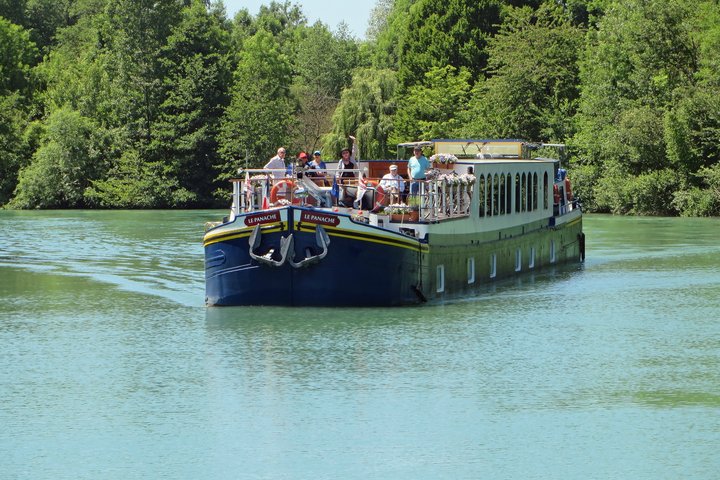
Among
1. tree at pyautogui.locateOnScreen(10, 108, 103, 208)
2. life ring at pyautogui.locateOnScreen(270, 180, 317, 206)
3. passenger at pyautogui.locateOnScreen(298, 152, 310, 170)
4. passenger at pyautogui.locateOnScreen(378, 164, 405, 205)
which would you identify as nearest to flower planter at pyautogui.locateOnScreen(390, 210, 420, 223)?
passenger at pyautogui.locateOnScreen(378, 164, 405, 205)

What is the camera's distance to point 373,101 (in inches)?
3219

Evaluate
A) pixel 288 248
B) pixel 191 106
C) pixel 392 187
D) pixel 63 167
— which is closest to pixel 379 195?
pixel 392 187

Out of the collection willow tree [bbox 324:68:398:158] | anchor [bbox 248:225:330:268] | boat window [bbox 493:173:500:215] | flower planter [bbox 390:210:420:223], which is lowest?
anchor [bbox 248:225:330:268]

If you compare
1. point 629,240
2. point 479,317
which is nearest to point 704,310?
point 479,317

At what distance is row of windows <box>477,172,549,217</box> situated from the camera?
31.3m

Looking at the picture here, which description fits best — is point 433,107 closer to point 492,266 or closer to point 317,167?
point 492,266

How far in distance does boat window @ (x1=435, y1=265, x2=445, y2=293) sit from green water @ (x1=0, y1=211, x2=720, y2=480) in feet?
2.25

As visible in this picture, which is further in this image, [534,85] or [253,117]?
[253,117]

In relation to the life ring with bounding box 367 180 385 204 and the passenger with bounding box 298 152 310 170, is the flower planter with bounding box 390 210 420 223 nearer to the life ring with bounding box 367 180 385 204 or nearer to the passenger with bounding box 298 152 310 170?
the life ring with bounding box 367 180 385 204

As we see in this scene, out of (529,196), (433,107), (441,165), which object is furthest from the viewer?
(433,107)

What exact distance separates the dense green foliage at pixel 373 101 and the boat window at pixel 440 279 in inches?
1481

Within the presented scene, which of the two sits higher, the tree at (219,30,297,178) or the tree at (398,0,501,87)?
the tree at (398,0,501,87)

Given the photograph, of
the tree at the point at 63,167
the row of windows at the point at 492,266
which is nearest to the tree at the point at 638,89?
the row of windows at the point at 492,266

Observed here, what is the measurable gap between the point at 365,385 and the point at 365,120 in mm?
61912
